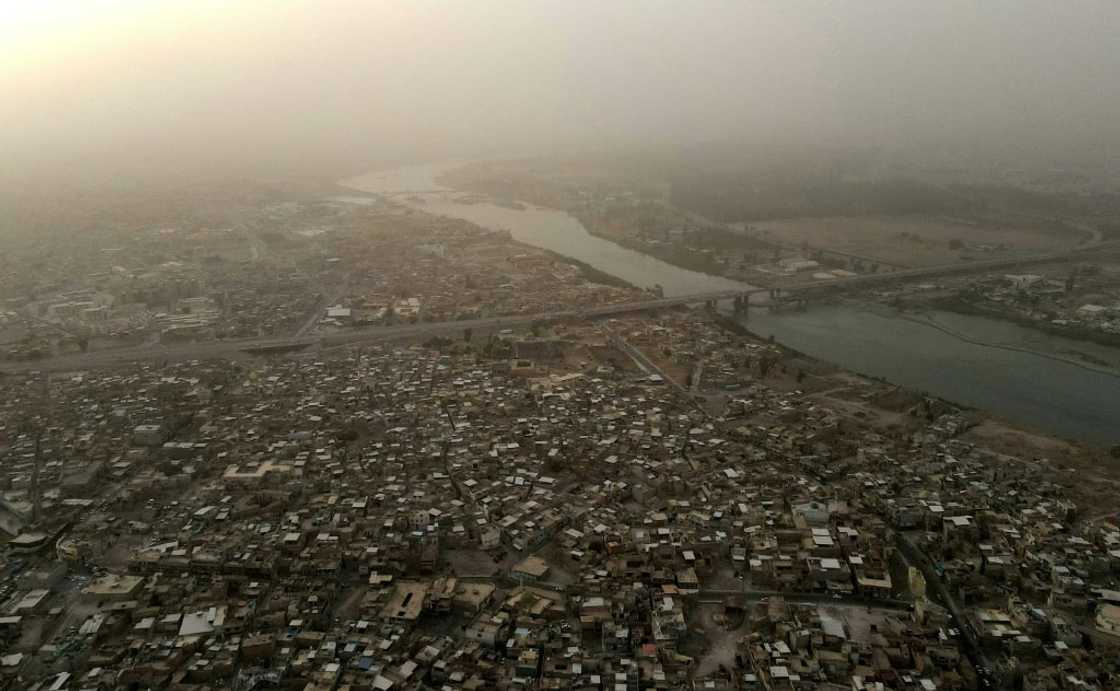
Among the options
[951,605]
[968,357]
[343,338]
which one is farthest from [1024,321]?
[343,338]

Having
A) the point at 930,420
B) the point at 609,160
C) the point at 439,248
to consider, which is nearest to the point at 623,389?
the point at 930,420

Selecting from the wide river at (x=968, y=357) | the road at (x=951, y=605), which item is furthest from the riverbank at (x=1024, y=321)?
the road at (x=951, y=605)

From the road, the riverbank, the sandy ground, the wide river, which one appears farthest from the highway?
the road

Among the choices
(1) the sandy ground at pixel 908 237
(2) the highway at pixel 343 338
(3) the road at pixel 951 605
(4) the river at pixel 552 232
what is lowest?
(4) the river at pixel 552 232

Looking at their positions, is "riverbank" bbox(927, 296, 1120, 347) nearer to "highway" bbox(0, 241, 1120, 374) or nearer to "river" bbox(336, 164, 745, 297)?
"highway" bbox(0, 241, 1120, 374)

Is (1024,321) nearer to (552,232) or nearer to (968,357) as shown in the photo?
(968,357)

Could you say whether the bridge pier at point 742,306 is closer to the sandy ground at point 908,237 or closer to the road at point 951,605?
the sandy ground at point 908,237
